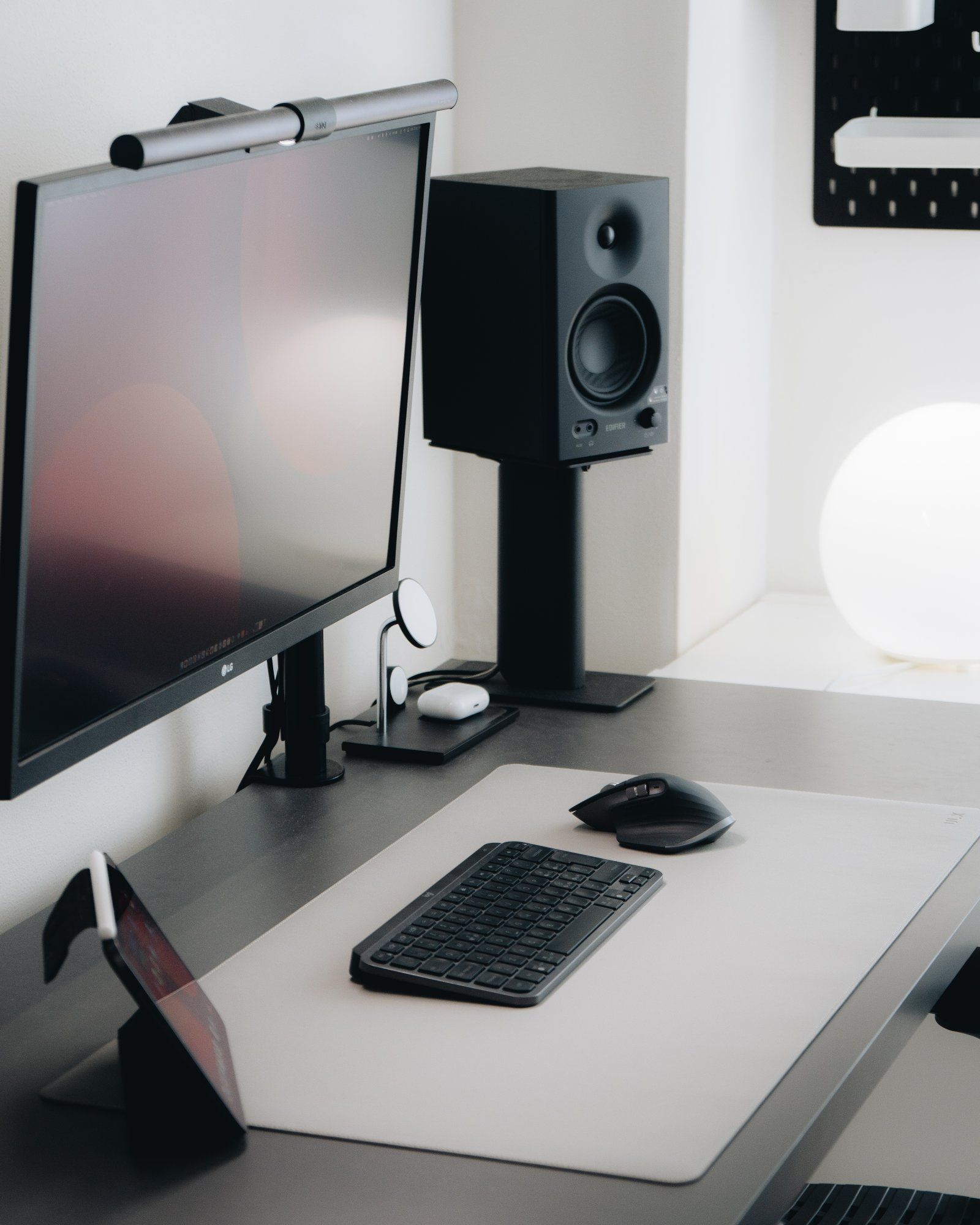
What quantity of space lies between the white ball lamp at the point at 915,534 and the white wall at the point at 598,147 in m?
0.22

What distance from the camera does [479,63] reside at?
201 cm

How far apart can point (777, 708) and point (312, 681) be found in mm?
535

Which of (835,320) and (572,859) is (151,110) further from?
(835,320)

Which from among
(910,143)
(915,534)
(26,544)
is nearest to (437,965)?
(26,544)

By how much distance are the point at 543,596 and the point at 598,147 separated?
0.60 metres

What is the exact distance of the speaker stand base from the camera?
1736 millimetres

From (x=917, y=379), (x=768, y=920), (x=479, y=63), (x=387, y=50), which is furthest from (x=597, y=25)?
(x=768, y=920)

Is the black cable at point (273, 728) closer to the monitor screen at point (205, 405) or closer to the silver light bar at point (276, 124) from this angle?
the monitor screen at point (205, 405)

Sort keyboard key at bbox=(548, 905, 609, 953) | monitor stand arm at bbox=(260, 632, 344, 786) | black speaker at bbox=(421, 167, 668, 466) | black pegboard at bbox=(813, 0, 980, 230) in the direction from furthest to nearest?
black pegboard at bbox=(813, 0, 980, 230) → black speaker at bbox=(421, 167, 668, 466) → monitor stand arm at bbox=(260, 632, 344, 786) → keyboard key at bbox=(548, 905, 609, 953)

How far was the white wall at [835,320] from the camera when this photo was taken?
2250 millimetres

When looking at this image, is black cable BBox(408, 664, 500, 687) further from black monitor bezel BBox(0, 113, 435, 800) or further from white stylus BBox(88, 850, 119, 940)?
white stylus BBox(88, 850, 119, 940)

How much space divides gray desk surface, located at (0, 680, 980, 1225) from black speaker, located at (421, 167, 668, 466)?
12.2 inches

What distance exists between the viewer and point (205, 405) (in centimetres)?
117

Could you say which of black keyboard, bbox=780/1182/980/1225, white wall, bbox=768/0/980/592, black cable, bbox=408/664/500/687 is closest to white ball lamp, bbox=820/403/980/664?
white wall, bbox=768/0/980/592
